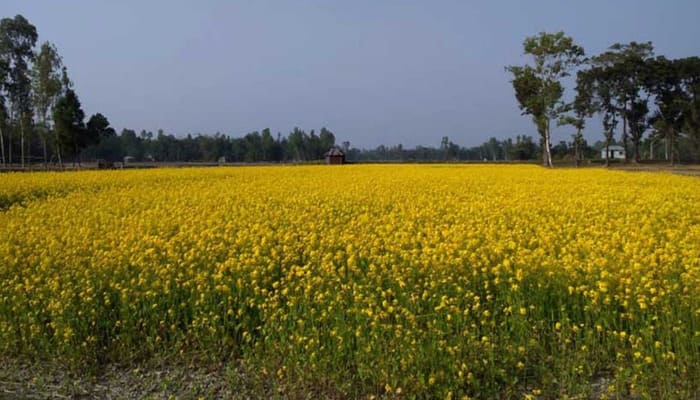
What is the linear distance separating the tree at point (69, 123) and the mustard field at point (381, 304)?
144 feet

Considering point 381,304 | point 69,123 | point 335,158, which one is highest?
point 69,123

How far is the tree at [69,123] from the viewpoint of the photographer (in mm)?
47781

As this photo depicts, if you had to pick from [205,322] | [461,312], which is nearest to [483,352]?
[461,312]

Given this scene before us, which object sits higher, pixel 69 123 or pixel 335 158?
pixel 69 123

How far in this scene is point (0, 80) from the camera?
4866 cm

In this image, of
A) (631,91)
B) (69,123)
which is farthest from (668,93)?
(69,123)

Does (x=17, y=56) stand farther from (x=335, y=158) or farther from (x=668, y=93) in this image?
(x=668, y=93)

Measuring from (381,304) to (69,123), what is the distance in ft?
162

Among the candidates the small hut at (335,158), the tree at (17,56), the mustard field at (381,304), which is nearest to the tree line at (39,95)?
the tree at (17,56)

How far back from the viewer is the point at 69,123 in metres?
48.2

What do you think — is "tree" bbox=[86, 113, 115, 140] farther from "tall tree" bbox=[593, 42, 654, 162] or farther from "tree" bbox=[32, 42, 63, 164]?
"tall tree" bbox=[593, 42, 654, 162]

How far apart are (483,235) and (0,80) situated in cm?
5266

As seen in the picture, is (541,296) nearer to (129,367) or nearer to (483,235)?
(483,235)

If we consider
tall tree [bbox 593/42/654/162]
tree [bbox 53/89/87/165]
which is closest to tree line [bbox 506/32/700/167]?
tall tree [bbox 593/42/654/162]
